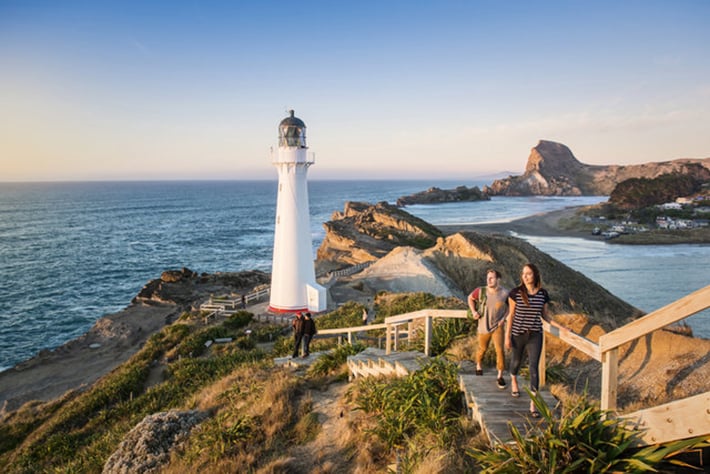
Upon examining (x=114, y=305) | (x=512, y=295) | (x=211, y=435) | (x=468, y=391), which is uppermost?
(x=512, y=295)

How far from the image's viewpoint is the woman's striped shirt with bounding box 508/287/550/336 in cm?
534

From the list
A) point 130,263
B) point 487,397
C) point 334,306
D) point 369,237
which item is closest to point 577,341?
point 487,397

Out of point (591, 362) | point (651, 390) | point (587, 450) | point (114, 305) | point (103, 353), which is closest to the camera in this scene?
point (587, 450)

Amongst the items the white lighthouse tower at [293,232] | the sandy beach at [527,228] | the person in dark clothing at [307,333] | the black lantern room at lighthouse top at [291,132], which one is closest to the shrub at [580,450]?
the person in dark clothing at [307,333]

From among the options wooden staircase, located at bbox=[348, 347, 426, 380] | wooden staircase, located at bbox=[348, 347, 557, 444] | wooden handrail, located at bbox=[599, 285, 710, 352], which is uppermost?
wooden handrail, located at bbox=[599, 285, 710, 352]

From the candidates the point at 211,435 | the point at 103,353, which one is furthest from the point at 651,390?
the point at 103,353

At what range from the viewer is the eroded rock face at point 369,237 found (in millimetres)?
41531

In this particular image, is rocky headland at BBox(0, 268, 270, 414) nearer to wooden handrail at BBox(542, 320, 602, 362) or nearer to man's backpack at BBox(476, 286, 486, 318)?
man's backpack at BBox(476, 286, 486, 318)

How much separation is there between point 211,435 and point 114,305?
31.7 meters

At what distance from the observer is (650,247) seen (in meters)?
51.0

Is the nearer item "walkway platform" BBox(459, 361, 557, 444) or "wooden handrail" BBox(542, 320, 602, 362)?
"wooden handrail" BBox(542, 320, 602, 362)

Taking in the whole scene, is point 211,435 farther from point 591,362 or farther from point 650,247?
point 650,247

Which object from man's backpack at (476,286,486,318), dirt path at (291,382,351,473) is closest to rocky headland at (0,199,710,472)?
dirt path at (291,382,351,473)

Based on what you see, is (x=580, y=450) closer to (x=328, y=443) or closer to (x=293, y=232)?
(x=328, y=443)
